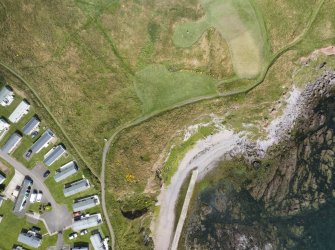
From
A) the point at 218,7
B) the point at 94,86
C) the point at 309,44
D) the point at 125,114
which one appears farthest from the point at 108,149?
the point at 309,44

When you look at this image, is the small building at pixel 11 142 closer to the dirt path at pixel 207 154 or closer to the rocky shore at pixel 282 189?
the dirt path at pixel 207 154

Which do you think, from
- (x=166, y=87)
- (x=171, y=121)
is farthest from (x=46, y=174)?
(x=166, y=87)

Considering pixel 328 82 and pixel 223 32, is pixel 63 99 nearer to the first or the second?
pixel 223 32

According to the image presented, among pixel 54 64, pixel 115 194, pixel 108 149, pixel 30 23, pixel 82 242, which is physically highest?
pixel 30 23

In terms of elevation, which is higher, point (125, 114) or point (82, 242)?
point (125, 114)

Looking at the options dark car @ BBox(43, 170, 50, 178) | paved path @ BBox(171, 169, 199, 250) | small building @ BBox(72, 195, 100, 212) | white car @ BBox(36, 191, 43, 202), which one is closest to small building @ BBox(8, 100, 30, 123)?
dark car @ BBox(43, 170, 50, 178)

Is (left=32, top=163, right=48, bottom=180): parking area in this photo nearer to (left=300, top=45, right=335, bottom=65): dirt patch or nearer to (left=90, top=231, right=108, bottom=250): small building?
(left=90, top=231, right=108, bottom=250): small building

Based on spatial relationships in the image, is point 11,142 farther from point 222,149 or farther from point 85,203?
point 222,149
